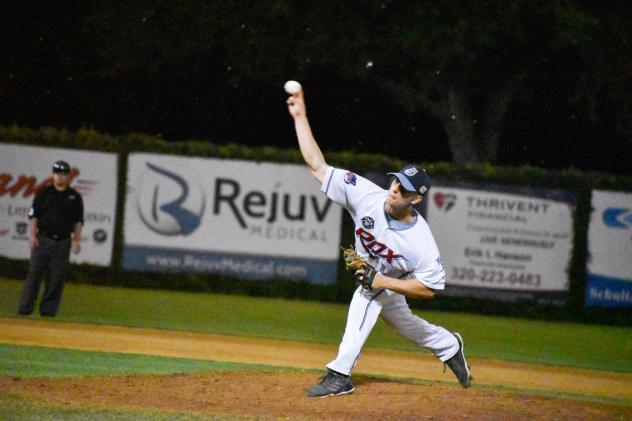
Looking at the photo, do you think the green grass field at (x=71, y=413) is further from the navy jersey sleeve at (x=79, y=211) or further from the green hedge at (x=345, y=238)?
the green hedge at (x=345, y=238)

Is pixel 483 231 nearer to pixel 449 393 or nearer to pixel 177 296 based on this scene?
pixel 177 296

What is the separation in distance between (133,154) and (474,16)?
26.5ft

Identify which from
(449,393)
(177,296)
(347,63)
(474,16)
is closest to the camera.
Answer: (449,393)

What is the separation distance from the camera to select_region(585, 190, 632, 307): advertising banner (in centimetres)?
1830

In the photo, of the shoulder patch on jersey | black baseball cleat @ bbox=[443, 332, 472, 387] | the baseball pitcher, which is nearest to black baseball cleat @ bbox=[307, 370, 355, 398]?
the baseball pitcher

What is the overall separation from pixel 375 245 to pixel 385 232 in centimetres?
17

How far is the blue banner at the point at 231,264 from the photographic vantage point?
1836 cm

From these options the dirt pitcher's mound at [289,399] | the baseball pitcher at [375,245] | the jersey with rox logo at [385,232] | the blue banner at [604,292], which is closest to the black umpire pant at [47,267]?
the dirt pitcher's mound at [289,399]

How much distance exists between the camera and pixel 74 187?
18.4 metres

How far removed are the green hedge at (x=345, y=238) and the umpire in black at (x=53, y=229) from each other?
187 inches

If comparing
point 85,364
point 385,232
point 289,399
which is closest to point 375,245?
point 385,232

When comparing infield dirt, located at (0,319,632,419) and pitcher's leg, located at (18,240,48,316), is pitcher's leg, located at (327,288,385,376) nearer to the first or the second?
infield dirt, located at (0,319,632,419)

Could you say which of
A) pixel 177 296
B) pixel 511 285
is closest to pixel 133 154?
pixel 177 296

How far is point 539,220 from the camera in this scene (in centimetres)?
1828
